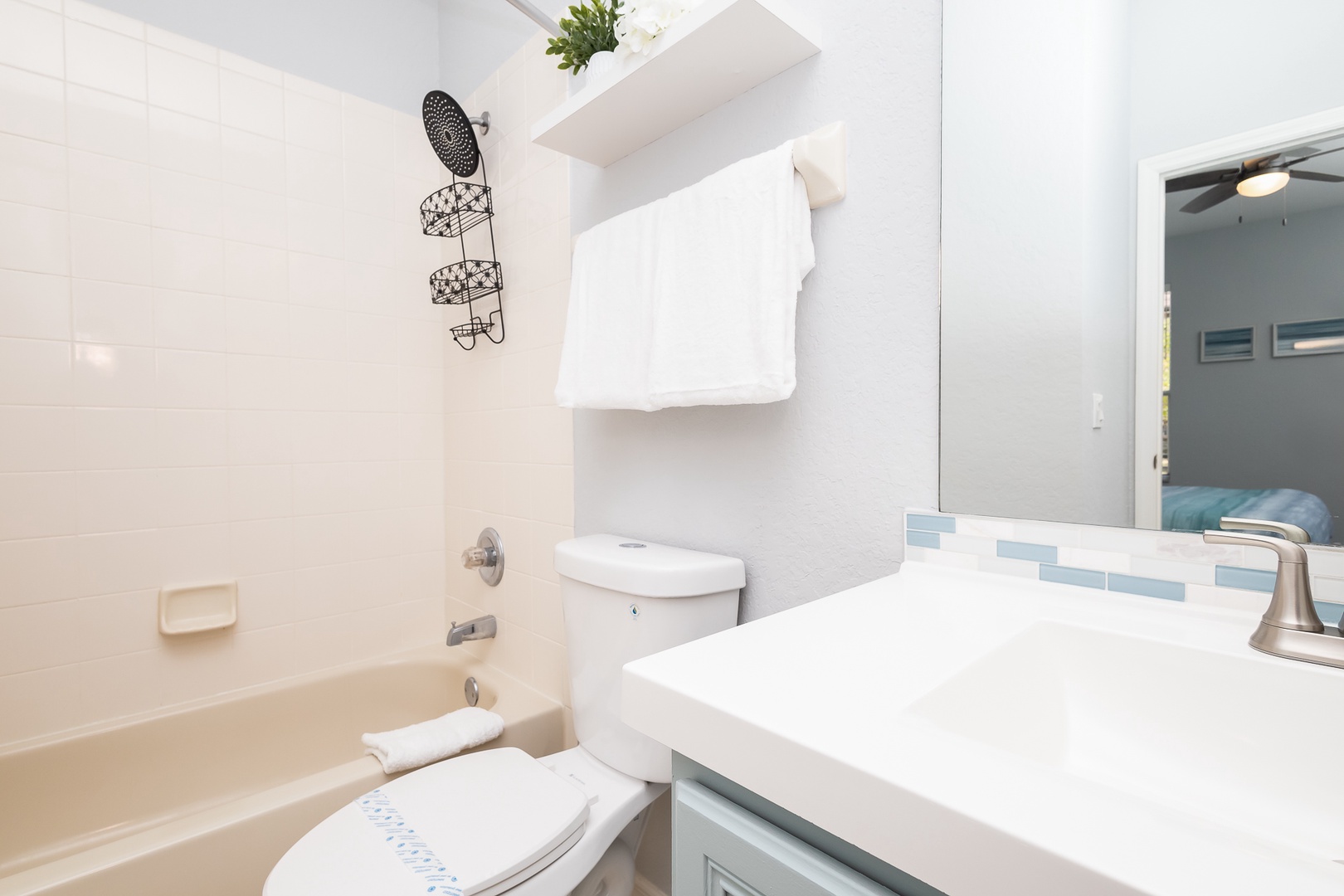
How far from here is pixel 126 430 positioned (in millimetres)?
1515

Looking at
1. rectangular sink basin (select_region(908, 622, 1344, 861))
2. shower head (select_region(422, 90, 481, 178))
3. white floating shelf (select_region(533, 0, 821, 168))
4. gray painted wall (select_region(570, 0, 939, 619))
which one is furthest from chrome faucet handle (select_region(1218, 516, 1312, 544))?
shower head (select_region(422, 90, 481, 178))

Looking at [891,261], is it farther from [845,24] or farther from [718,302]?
[845,24]

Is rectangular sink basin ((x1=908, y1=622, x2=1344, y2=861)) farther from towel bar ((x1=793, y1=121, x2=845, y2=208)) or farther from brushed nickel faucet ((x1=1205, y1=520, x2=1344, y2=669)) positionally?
towel bar ((x1=793, y1=121, x2=845, y2=208))

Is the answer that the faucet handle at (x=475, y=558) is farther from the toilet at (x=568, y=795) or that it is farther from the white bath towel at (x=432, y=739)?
the toilet at (x=568, y=795)

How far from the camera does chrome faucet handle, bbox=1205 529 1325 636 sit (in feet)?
1.79

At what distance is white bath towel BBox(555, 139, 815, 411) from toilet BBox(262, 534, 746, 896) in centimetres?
30

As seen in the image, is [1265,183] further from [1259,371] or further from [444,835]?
[444,835]

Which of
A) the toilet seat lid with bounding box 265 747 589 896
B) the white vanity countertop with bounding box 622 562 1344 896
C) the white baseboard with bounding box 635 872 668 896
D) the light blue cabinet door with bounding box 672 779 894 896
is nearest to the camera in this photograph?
the white vanity countertop with bounding box 622 562 1344 896

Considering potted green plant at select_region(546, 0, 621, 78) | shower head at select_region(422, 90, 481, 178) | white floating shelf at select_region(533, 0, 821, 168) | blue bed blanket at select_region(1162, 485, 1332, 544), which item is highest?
shower head at select_region(422, 90, 481, 178)

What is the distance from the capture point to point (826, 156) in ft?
3.06

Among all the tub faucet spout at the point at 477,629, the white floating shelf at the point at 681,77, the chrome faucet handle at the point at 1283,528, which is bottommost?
the tub faucet spout at the point at 477,629

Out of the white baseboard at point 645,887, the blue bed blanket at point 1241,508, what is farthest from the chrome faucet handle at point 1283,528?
the white baseboard at point 645,887

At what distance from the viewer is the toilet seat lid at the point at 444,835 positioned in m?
0.81

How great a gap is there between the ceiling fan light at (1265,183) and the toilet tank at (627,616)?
80 centimetres
